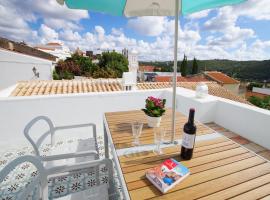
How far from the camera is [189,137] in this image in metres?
1.06

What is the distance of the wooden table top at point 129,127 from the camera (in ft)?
4.63

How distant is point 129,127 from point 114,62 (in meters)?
27.7

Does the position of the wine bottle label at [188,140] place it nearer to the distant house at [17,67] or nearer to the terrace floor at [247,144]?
the terrace floor at [247,144]

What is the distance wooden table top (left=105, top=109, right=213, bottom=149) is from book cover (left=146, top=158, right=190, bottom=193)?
353 millimetres

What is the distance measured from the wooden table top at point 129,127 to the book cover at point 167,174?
0.35 m

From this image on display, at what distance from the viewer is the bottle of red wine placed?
1.03 m

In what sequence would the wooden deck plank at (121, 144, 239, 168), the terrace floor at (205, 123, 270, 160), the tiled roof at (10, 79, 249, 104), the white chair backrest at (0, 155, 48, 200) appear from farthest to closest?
1. the tiled roof at (10, 79, 249, 104)
2. the terrace floor at (205, 123, 270, 160)
3. the wooden deck plank at (121, 144, 239, 168)
4. the white chair backrest at (0, 155, 48, 200)

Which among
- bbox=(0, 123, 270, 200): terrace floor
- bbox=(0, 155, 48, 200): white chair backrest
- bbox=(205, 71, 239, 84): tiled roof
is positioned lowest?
bbox=(205, 71, 239, 84): tiled roof

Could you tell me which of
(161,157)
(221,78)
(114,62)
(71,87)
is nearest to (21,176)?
(161,157)

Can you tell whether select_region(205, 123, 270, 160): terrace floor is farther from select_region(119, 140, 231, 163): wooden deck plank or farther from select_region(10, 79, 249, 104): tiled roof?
select_region(10, 79, 249, 104): tiled roof

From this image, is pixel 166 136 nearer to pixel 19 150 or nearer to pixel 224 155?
pixel 224 155

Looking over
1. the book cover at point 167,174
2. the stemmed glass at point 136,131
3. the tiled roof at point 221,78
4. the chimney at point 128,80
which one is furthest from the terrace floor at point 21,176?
the tiled roof at point 221,78

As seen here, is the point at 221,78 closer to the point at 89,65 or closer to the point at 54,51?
the point at 89,65

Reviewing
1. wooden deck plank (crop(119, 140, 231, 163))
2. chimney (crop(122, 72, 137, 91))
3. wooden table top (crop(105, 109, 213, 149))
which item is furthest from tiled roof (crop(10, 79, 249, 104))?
wooden deck plank (crop(119, 140, 231, 163))
